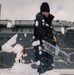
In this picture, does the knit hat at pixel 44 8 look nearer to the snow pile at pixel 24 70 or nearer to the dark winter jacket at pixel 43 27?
the dark winter jacket at pixel 43 27

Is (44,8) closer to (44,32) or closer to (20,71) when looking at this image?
(44,32)

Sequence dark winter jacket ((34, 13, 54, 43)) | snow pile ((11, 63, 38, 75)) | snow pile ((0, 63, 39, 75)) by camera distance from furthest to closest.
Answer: snow pile ((11, 63, 38, 75)), snow pile ((0, 63, 39, 75)), dark winter jacket ((34, 13, 54, 43))

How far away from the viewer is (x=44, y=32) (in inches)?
226

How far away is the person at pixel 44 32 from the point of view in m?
5.74

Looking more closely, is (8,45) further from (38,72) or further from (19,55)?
(38,72)

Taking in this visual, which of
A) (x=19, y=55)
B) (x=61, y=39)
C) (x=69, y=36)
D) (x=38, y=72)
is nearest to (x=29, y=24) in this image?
(x=61, y=39)

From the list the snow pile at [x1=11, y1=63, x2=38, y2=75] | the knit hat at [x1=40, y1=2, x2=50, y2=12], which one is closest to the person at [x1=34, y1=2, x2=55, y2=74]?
the knit hat at [x1=40, y1=2, x2=50, y2=12]

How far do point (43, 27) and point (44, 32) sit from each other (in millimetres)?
105

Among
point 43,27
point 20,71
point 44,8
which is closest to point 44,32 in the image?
point 43,27

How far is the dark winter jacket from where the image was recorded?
573 centimetres

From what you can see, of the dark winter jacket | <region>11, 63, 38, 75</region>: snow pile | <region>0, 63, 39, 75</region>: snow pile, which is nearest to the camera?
the dark winter jacket

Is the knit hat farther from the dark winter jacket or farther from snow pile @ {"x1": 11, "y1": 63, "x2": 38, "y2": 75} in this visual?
snow pile @ {"x1": 11, "y1": 63, "x2": 38, "y2": 75}

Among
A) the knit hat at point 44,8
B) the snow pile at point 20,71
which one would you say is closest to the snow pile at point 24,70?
the snow pile at point 20,71

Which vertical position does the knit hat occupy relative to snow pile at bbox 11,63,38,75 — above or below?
above
